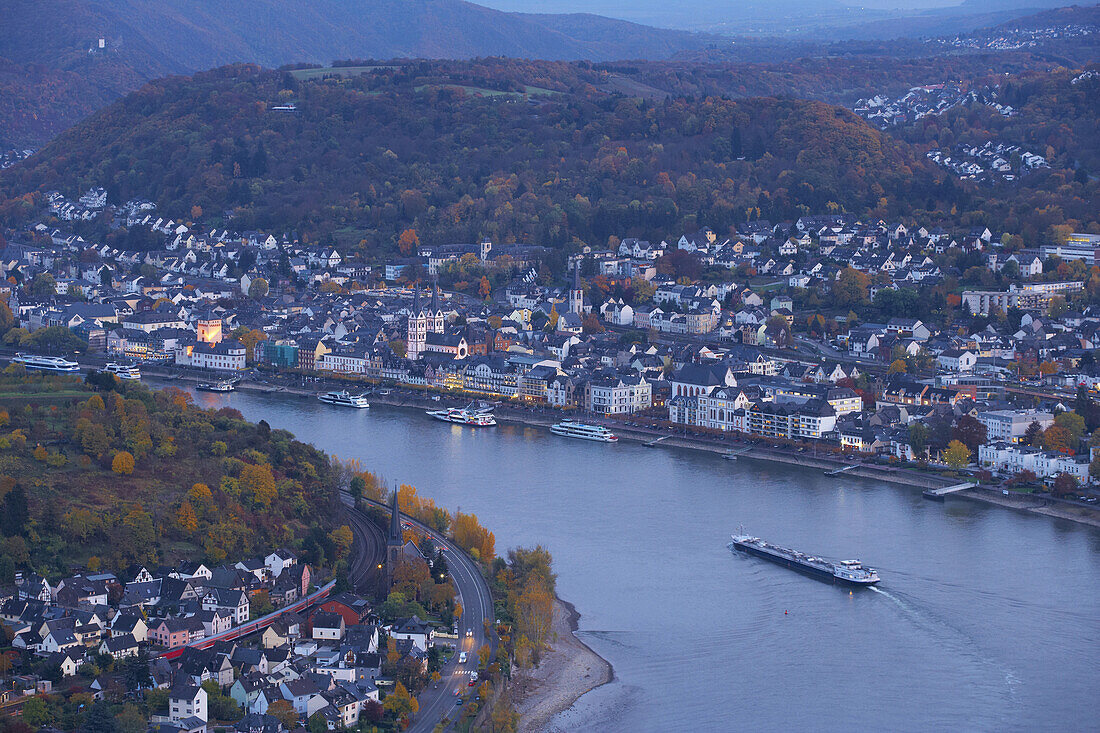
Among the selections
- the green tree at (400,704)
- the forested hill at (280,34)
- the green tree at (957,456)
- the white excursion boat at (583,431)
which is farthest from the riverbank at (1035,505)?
the forested hill at (280,34)

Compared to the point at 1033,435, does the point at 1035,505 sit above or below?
below

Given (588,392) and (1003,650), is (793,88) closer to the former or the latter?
(588,392)

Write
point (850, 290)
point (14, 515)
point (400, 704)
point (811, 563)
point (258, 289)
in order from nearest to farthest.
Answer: point (400, 704) → point (14, 515) → point (811, 563) → point (850, 290) → point (258, 289)

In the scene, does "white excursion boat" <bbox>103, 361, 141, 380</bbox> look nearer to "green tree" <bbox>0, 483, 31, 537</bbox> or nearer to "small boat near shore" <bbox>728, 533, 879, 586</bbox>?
"green tree" <bbox>0, 483, 31, 537</bbox>

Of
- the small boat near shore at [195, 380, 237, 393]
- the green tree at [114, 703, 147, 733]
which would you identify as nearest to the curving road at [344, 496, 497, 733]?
the green tree at [114, 703, 147, 733]

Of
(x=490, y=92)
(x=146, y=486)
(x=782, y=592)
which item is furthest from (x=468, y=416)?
(x=490, y=92)

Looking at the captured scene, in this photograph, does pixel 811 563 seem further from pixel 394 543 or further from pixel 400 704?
pixel 400 704

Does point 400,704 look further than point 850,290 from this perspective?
No
